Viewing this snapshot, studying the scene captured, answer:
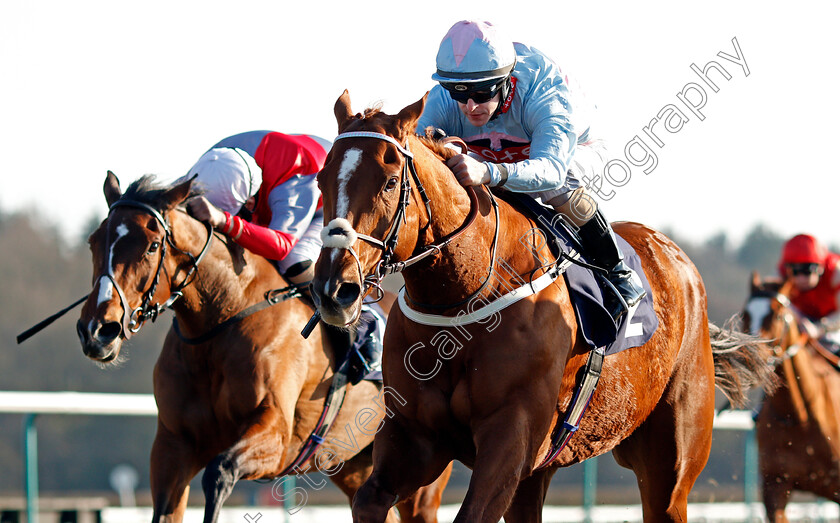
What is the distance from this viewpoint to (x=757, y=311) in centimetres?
892

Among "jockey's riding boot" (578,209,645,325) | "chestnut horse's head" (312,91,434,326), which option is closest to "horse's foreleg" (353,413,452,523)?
"chestnut horse's head" (312,91,434,326)

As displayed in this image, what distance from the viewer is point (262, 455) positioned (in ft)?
16.3

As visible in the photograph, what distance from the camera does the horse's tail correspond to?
5.82 metres

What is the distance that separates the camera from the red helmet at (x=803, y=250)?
10055 millimetres

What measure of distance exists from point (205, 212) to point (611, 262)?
2211 mm

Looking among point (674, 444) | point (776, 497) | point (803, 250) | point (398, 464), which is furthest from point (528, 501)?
point (803, 250)

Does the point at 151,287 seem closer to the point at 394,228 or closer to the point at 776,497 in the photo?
the point at 394,228

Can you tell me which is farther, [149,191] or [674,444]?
[149,191]

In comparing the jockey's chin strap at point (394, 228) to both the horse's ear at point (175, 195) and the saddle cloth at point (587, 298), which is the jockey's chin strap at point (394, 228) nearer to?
the saddle cloth at point (587, 298)

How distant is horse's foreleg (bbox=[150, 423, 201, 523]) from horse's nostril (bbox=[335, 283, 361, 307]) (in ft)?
7.79

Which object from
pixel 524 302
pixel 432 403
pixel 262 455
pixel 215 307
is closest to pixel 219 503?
pixel 262 455

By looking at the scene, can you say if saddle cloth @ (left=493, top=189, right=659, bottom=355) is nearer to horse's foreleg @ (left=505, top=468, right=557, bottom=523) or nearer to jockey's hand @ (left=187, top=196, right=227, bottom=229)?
horse's foreleg @ (left=505, top=468, right=557, bottom=523)

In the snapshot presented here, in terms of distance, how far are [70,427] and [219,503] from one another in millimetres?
31605

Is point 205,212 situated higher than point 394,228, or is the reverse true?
point 394,228
